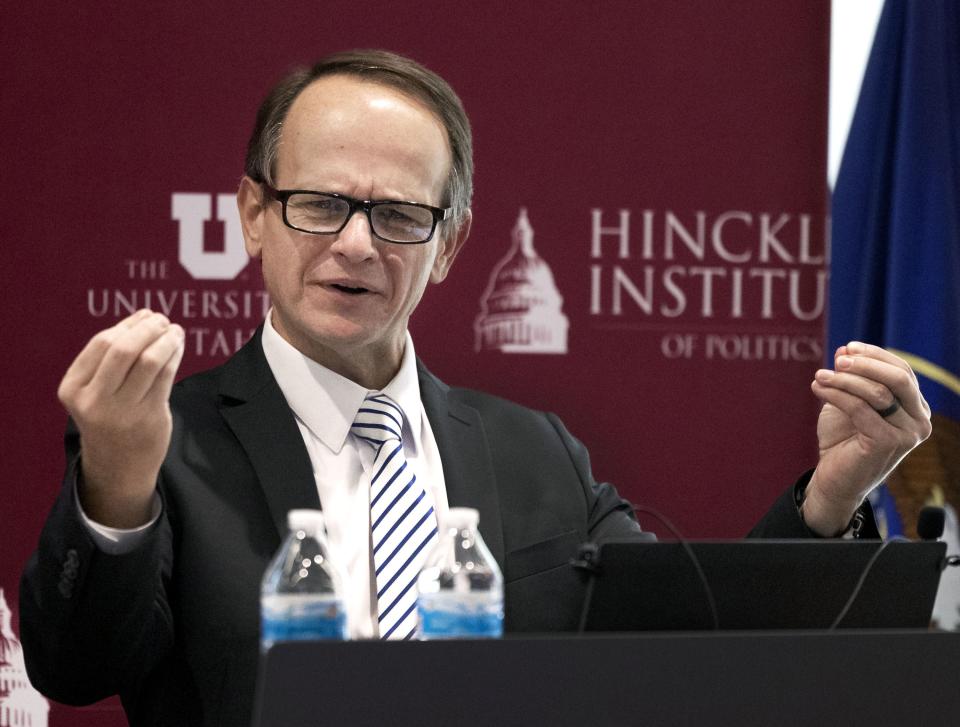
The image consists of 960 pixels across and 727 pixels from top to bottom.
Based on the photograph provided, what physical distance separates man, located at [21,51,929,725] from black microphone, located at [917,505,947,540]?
0.31m

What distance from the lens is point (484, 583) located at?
1635 mm

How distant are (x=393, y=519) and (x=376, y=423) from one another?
19cm

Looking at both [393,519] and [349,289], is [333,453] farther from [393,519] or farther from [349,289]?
[349,289]

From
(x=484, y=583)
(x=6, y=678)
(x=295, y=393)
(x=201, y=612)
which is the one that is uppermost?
(x=295, y=393)

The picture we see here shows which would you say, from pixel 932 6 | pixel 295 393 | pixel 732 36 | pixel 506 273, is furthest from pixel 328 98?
pixel 932 6

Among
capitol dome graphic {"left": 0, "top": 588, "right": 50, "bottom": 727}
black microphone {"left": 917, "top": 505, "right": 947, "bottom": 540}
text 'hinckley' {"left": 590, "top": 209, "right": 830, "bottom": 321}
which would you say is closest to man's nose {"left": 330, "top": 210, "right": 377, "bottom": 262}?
black microphone {"left": 917, "top": 505, "right": 947, "bottom": 540}

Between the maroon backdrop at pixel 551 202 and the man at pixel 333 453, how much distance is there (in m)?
1.13

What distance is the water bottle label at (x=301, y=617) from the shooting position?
1277 millimetres

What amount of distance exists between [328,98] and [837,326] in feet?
6.57

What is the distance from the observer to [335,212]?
208 cm

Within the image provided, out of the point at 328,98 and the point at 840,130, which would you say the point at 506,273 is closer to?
the point at 840,130

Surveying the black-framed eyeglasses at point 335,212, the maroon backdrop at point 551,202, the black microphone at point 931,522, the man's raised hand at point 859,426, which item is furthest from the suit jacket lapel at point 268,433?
the maroon backdrop at point 551,202

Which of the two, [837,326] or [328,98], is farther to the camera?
[837,326]

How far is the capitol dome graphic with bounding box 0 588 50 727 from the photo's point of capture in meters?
3.24
